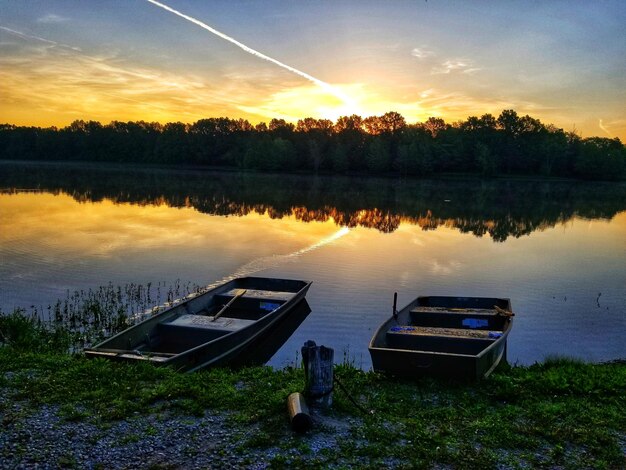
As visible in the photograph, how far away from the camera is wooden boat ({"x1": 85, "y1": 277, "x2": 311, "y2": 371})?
11.2 m

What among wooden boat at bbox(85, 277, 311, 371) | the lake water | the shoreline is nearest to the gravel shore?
the shoreline

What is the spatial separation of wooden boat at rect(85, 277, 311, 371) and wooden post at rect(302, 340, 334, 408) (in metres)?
3.69

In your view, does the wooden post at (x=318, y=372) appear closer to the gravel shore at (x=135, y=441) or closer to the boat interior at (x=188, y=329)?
the gravel shore at (x=135, y=441)

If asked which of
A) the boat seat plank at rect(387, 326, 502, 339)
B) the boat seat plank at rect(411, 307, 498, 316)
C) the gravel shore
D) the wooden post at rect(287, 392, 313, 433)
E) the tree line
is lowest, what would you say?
the gravel shore

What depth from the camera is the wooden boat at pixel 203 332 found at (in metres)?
11.2

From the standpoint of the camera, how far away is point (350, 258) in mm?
26750

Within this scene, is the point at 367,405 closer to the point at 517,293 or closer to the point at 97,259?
the point at 517,293

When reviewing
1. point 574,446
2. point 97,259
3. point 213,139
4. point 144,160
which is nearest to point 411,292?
point 574,446

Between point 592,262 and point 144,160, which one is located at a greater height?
point 144,160

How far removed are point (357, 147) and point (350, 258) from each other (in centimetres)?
10836

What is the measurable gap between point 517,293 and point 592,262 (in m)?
9.47

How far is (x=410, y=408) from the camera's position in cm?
910

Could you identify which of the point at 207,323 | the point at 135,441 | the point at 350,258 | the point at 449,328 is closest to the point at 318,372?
the point at 135,441

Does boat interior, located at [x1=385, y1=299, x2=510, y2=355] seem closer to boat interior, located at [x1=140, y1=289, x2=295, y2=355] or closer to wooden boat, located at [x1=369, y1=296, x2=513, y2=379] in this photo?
wooden boat, located at [x1=369, y1=296, x2=513, y2=379]
